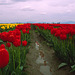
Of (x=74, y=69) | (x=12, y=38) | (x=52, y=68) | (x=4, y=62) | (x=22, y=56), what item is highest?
(x=12, y=38)

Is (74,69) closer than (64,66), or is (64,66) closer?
(74,69)

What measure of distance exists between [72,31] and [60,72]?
4.73ft

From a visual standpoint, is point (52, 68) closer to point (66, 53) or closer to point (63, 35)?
point (66, 53)

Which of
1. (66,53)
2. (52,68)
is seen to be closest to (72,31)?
(66,53)

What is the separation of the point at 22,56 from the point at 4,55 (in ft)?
8.08

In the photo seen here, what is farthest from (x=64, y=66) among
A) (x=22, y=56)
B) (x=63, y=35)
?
(x=22, y=56)

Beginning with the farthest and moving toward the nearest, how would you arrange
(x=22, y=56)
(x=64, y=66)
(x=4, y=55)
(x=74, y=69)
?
(x=64, y=66)
(x=22, y=56)
(x=74, y=69)
(x=4, y=55)

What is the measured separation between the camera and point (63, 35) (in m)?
3.72

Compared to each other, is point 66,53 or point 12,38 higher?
point 12,38

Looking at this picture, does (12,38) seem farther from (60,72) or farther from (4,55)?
(60,72)

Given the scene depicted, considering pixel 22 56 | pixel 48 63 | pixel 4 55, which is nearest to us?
pixel 4 55

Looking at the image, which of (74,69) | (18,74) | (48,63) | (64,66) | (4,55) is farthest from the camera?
(48,63)

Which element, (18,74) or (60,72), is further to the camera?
(60,72)

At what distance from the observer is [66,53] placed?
4.10m
